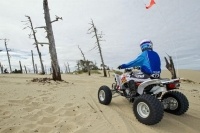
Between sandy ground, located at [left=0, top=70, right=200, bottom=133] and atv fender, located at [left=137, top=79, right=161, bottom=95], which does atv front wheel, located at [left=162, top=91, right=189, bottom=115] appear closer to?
sandy ground, located at [left=0, top=70, right=200, bottom=133]

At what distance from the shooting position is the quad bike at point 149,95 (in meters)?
4.82

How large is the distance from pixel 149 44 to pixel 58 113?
3.33 meters

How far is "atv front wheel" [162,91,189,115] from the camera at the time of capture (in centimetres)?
574

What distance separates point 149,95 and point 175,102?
1.41 meters

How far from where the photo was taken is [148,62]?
566cm

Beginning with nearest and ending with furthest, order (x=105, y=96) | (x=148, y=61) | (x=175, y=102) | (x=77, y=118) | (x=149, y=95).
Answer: (x=149, y=95)
(x=77, y=118)
(x=148, y=61)
(x=175, y=102)
(x=105, y=96)

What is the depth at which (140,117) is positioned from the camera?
16.9 ft

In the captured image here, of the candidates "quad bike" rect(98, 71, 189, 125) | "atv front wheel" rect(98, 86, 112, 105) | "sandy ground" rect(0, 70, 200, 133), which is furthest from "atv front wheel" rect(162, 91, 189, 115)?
"atv front wheel" rect(98, 86, 112, 105)

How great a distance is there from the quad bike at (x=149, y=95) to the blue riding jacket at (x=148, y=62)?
187mm

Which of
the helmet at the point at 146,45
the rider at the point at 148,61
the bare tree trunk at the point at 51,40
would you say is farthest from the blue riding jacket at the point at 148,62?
the bare tree trunk at the point at 51,40

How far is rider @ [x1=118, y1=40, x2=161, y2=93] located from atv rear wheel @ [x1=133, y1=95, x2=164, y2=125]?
0.95 m

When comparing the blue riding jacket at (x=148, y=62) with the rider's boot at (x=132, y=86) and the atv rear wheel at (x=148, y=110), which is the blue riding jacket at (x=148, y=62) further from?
the atv rear wheel at (x=148, y=110)

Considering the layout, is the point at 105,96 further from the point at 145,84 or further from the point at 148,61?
the point at 148,61

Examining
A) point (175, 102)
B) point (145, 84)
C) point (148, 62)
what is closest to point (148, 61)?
point (148, 62)
